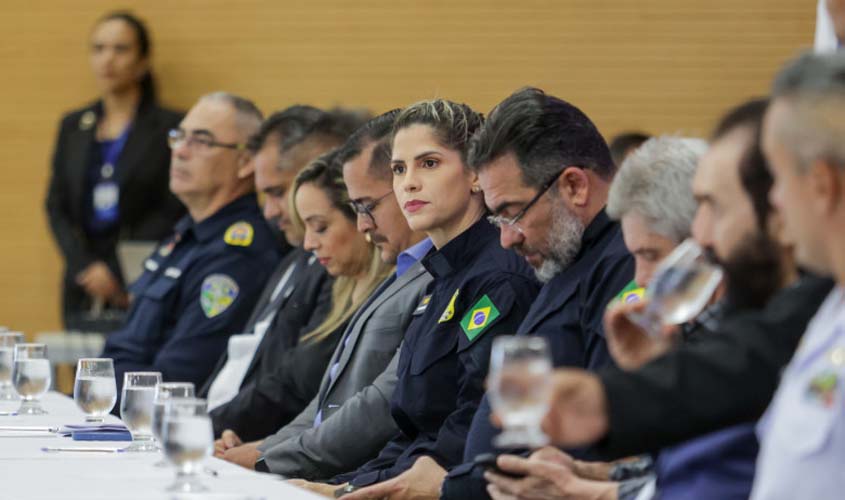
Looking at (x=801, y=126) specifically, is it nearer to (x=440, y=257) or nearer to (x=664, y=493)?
(x=664, y=493)

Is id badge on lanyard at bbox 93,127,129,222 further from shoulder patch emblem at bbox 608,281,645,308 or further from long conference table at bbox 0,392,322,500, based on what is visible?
shoulder patch emblem at bbox 608,281,645,308

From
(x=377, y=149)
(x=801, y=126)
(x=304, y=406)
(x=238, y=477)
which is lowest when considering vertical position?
(x=304, y=406)

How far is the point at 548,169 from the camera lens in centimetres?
325

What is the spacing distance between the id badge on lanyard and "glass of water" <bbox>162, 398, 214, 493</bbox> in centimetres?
484

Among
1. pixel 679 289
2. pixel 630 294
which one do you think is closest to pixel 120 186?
pixel 630 294

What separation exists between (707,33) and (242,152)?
7.56ft

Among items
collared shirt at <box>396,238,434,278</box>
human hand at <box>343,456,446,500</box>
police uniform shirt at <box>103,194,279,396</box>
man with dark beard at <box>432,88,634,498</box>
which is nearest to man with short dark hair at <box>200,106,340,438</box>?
police uniform shirt at <box>103,194,279,396</box>

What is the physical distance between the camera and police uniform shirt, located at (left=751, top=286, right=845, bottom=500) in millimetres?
1742

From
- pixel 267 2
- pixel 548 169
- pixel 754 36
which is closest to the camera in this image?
pixel 548 169

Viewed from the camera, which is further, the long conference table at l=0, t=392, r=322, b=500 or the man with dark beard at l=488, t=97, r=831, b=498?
the long conference table at l=0, t=392, r=322, b=500

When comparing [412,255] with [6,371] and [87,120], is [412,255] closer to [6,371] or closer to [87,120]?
[6,371]

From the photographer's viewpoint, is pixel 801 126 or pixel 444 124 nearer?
pixel 801 126

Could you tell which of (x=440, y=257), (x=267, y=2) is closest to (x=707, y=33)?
(x=267, y=2)

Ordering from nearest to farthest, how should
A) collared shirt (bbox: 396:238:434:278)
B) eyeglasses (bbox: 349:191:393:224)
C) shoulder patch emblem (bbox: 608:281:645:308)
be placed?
shoulder patch emblem (bbox: 608:281:645:308), collared shirt (bbox: 396:238:434:278), eyeglasses (bbox: 349:191:393:224)
